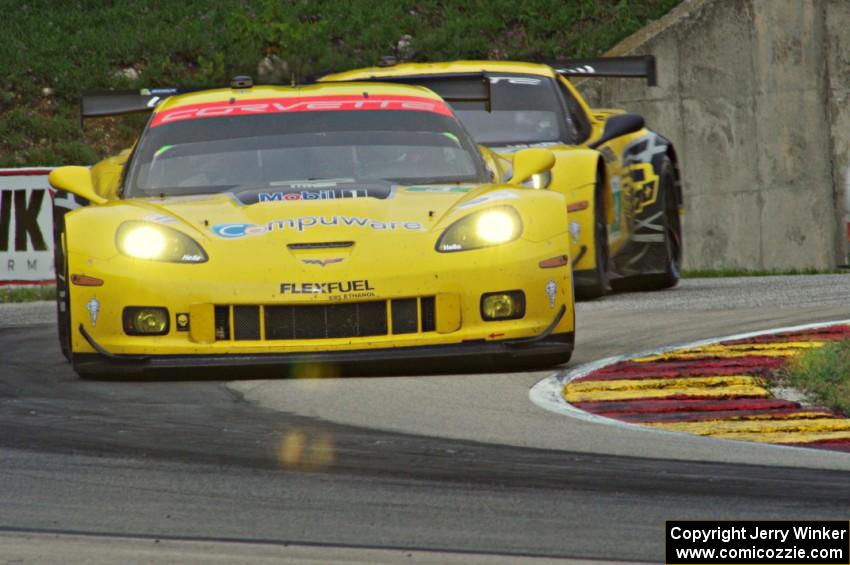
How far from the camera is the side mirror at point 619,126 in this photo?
38.9ft

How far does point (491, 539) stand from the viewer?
193 inches

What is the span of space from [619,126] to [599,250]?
839mm

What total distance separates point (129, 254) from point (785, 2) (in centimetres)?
1620

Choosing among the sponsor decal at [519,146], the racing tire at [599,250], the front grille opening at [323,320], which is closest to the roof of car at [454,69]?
the sponsor decal at [519,146]

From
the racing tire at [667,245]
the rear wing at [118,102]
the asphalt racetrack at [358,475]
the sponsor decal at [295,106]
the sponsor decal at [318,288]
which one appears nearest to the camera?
the asphalt racetrack at [358,475]

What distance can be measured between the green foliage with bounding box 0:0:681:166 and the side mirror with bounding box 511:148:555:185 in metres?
12.8

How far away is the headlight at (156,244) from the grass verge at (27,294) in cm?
750

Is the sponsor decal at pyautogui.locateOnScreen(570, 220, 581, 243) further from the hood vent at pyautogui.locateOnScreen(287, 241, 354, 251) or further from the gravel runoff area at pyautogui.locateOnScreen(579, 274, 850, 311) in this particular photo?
the hood vent at pyautogui.locateOnScreen(287, 241, 354, 251)

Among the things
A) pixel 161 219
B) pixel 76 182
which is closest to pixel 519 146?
pixel 76 182

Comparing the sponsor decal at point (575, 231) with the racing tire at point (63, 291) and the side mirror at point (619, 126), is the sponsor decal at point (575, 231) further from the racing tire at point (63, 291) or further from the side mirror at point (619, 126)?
the racing tire at point (63, 291)

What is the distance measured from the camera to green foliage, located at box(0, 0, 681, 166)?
22250 mm

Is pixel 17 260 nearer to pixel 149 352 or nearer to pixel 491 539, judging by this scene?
pixel 149 352
